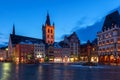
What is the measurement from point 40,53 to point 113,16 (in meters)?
82.9

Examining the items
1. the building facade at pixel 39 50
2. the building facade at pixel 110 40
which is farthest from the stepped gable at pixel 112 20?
the building facade at pixel 39 50

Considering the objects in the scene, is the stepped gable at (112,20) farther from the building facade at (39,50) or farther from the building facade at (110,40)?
the building facade at (39,50)

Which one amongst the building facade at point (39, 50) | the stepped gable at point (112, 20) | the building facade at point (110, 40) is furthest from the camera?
the building facade at point (39, 50)

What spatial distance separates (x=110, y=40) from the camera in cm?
11238

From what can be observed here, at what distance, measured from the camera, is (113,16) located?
114 metres

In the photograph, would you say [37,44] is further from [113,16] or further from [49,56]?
[113,16]

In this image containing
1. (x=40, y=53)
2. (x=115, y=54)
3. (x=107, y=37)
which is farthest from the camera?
(x=40, y=53)

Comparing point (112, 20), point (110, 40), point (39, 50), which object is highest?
point (112, 20)

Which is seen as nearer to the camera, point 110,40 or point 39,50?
point 110,40

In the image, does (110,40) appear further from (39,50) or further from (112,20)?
(39,50)

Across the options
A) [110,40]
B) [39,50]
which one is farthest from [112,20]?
[39,50]

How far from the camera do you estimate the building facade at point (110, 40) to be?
356ft

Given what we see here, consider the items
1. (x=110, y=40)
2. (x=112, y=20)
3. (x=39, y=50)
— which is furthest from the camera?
(x=39, y=50)

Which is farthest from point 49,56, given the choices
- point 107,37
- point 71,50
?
point 107,37
